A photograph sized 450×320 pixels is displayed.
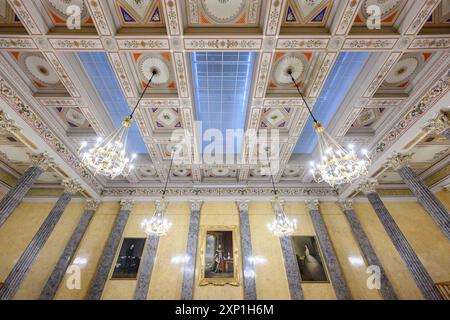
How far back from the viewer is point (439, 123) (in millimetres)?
5609

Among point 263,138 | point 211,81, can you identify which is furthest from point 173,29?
point 263,138

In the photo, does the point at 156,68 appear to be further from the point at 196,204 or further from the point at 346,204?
the point at 346,204

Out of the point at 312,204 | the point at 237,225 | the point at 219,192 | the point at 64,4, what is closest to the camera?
the point at 64,4

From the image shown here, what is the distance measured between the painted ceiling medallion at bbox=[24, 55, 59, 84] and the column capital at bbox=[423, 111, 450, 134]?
10.1 meters

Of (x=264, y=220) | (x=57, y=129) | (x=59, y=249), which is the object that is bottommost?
(x=59, y=249)

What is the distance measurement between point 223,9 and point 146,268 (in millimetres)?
8804

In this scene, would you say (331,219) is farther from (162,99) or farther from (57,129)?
(57,129)

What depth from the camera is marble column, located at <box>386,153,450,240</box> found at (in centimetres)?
580

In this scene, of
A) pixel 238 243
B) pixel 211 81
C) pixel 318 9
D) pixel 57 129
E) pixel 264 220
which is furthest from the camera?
pixel 264 220

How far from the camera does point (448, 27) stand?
189 inches

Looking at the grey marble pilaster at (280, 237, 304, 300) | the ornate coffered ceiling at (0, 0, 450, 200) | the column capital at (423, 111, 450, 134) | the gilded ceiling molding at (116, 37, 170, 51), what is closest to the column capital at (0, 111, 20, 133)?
the ornate coffered ceiling at (0, 0, 450, 200)

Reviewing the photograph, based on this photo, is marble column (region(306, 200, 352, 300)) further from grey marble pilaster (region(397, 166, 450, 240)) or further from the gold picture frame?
Result: grey marble pilaster (region(397, 166, 450, 240))

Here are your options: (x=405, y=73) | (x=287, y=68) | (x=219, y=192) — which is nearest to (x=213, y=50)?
(x=287, y=68)

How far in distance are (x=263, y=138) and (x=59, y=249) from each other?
954 cm
